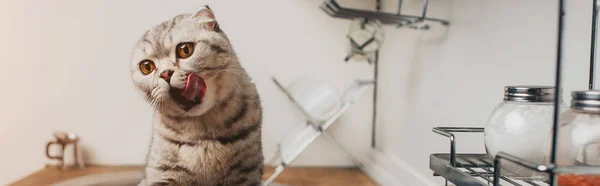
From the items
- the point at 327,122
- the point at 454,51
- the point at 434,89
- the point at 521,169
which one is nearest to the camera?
the point at 521,169

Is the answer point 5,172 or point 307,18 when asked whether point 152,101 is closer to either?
point 307,18

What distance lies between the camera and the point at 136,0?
1.36m

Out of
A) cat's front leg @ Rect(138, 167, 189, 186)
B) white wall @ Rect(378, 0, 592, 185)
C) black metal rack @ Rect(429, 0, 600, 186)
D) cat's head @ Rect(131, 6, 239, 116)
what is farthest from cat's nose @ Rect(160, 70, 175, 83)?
white wall @ Rect(378, 0, 592, 185)

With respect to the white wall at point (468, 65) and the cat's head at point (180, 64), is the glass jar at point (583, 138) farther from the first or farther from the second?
the cat's head at point (180, 64)

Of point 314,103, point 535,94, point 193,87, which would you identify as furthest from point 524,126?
point 314,103

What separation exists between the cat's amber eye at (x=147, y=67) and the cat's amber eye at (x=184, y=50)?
3 cm

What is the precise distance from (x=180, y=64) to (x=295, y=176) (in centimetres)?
92

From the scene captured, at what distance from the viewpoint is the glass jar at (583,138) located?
0.38 m

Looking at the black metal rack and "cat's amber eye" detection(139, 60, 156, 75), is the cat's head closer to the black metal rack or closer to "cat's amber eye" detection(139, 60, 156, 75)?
"cat's amber eye" detection(139, 60, 156, 75)

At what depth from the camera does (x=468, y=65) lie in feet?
2.73

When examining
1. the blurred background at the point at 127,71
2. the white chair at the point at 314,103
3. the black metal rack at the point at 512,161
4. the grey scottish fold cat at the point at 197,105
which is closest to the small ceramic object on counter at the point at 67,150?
the blurred background at the point at 127,71

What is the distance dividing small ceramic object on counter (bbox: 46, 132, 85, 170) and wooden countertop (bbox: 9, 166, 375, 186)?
30 mm

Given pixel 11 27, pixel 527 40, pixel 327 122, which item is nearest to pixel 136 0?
pixel 11 27

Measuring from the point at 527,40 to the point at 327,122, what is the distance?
2.26 feet
